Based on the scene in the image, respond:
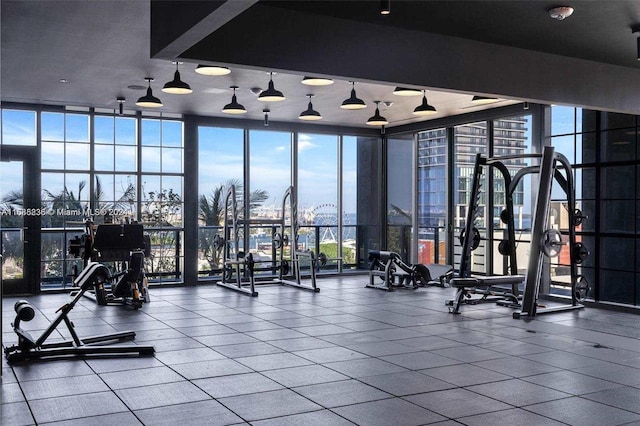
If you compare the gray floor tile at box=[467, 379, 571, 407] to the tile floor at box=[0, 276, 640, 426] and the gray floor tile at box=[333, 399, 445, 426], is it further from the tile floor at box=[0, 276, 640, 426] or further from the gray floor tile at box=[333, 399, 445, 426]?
the gray floor tile at box=[333, 399, 445, 426]

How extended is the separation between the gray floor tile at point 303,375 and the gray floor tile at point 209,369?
10.5 inches

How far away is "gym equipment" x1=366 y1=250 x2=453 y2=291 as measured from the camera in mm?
10461

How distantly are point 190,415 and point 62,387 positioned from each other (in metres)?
1.25

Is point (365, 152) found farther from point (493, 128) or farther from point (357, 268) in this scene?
point (493, 128)

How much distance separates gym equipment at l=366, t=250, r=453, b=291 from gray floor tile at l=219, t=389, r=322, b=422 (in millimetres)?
5911

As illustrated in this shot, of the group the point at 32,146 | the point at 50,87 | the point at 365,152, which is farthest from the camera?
the point at 365,152

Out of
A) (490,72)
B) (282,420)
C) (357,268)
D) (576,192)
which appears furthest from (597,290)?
(282,420)

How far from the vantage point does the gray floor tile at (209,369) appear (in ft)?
16.7

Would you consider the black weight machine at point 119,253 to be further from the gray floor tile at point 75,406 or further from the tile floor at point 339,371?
the gray floor tile at point 75,406

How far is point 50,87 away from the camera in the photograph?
8.54 meters

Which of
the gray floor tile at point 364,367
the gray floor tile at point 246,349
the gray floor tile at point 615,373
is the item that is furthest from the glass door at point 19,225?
the gray floor tile at point 615,373

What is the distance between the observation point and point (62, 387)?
15.5ft

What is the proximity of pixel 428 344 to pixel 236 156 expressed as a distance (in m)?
6.33

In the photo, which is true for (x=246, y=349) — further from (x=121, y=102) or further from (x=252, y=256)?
(x=121, y=102)
